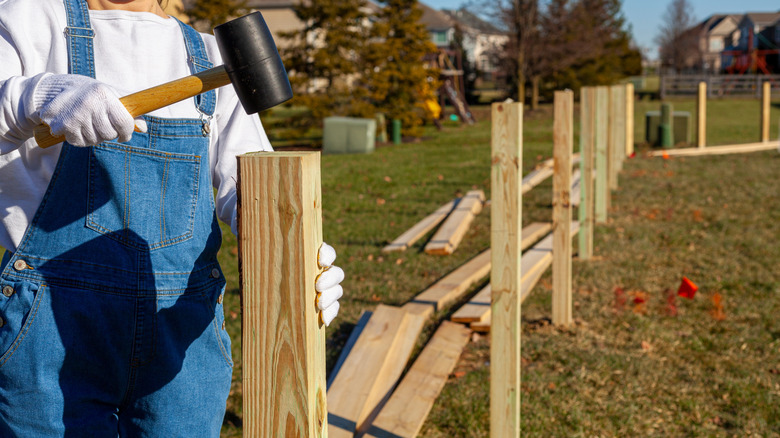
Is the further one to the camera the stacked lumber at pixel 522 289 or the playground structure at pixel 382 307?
the stacked lumber at pixel 522 289

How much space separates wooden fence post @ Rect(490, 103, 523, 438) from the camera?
3.35m

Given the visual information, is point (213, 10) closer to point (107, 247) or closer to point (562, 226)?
point (562, 226)

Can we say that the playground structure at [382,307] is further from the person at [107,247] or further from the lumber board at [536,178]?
the lumber board at [536,178]

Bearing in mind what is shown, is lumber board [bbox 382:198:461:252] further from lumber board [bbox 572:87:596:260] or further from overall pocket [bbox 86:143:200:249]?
overall pocket [bbox 86:143:200:249]

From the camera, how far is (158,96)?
5.42 ft

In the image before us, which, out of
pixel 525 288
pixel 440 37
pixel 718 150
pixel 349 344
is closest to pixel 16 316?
pixel 349 344

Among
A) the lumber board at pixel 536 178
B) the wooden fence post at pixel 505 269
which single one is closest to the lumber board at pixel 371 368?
the wooden fence post at pixel 505 269

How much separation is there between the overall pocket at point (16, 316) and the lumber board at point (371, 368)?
2023mm

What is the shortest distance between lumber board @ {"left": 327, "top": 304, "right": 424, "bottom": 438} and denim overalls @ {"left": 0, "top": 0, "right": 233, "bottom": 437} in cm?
175

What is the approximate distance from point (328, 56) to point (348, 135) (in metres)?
2.40

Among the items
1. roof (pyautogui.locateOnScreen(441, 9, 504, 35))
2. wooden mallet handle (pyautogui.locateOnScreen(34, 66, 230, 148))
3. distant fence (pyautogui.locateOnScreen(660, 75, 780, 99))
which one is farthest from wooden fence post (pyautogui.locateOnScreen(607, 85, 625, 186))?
distant fence (pyautogui.locateOnScreen(660, 75, 780, 99))

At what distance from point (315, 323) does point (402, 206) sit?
28.4 feet

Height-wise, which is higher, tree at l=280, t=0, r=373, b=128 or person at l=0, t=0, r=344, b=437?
tree at l=280, t=0, r=373, b=128

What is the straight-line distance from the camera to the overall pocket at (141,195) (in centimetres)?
180
